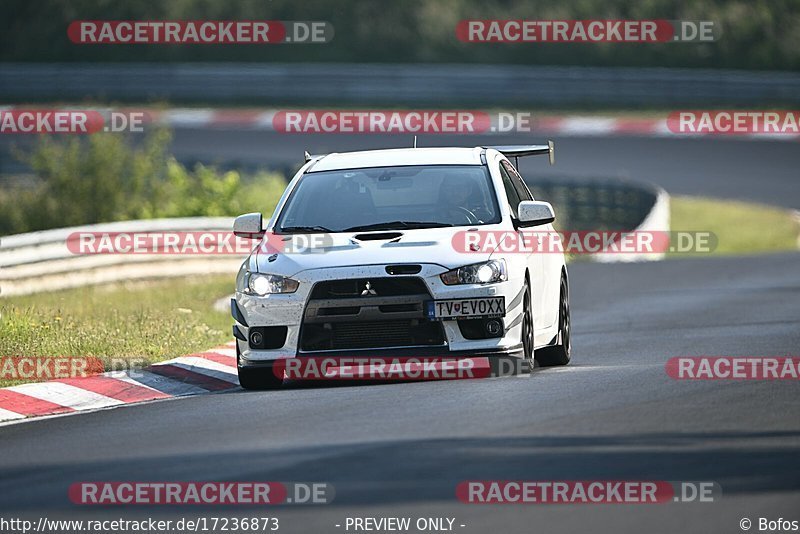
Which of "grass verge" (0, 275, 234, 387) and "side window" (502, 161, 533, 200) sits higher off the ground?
"side window" (502, 161, 533, 200)

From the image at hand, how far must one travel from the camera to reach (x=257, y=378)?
11.6m

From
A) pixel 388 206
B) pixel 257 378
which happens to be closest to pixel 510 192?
pixel 388 206

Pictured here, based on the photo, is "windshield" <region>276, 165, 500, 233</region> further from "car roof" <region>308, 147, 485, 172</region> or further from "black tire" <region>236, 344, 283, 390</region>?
"black tire" <region>236, 344, 283, 390</region>

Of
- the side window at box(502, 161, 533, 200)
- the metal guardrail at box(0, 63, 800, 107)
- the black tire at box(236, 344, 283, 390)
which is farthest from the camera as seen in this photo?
the metal guardrail at box(0, 63, 800, 107)

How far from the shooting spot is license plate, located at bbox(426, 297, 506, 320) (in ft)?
36.3

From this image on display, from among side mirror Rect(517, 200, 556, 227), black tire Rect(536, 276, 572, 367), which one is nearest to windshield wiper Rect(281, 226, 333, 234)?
side mirror Rect(517, 200, 556, 227)

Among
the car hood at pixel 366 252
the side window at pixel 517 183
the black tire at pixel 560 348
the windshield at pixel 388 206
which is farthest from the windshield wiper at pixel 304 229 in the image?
the black tire at pixel 560 348

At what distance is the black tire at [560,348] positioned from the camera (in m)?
12.9

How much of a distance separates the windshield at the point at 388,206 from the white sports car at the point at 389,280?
1 cm

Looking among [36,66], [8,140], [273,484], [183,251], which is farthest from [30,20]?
[273,484]

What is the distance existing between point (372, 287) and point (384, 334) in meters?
0.32

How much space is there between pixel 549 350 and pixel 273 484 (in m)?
5.39

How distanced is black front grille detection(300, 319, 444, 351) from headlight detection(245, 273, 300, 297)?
35 cm

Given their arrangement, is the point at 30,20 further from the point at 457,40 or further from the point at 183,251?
the point at 183,251
